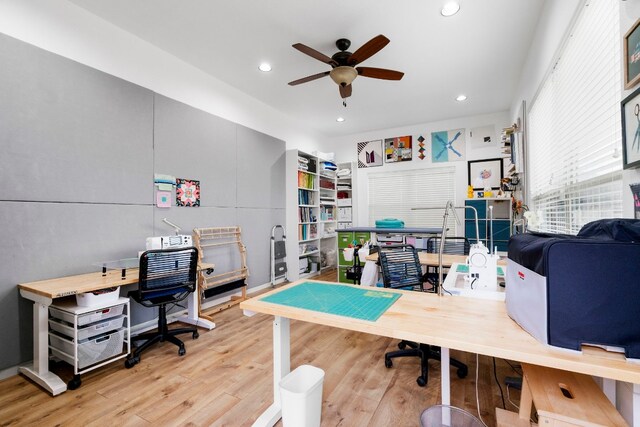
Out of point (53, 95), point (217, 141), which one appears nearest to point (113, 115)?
point (53, 95)

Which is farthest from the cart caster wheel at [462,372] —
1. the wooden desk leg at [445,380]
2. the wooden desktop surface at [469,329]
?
the wooden desktop surface at [469,329]

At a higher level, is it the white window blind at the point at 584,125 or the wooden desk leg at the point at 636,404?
the white window blind at the point at 584,125

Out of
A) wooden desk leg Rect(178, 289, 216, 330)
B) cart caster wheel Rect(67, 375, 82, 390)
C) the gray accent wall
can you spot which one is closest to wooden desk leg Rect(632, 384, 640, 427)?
cart caster wheel Rect(67, 375, 82, 390)

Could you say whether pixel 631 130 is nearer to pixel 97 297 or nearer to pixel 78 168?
pixel 97 297

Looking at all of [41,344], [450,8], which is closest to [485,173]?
[450,8]

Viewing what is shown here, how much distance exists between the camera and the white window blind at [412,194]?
18.2 ft

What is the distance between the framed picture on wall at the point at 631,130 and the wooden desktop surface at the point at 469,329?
2.50 ft

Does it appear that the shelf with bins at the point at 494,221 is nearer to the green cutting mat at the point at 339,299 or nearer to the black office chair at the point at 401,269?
the black office chair at the point at 401,269

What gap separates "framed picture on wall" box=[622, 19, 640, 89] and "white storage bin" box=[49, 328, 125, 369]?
10.9ft

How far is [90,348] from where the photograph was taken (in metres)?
2.04

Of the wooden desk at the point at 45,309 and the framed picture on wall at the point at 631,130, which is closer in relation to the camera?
the framed picture on wall at the point at 631,130

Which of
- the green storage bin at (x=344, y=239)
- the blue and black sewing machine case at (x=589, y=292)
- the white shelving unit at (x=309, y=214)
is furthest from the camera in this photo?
the white shelving unit at (x=309, y=214)

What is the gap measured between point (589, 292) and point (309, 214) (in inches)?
185

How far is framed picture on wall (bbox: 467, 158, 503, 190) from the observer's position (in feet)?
16.7
